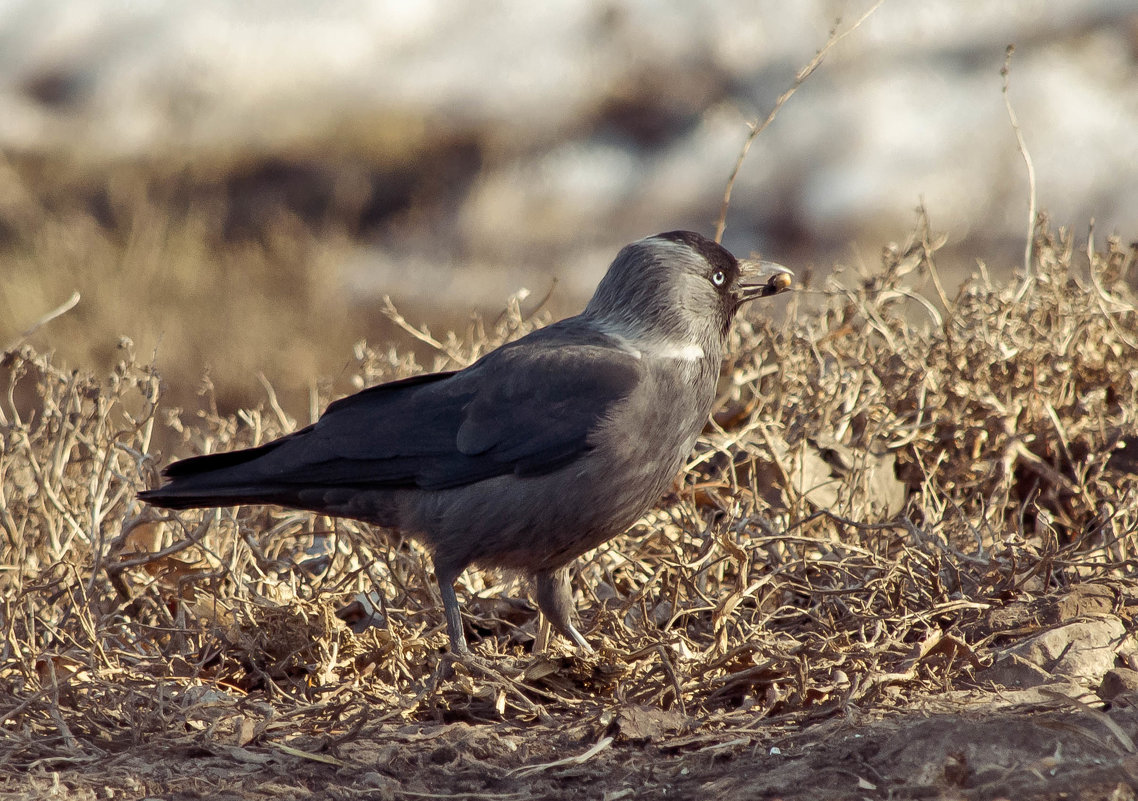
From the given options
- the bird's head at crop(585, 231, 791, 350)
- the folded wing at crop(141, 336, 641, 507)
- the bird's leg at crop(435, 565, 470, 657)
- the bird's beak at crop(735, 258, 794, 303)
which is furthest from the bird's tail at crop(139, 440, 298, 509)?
the bird's beak at crop(735, 258, 794, 303)

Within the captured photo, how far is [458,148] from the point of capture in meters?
11.0

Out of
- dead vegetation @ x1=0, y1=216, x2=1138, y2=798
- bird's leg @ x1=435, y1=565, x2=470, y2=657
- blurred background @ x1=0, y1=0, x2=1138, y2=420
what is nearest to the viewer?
dead vegetation @ x1=0, y1=216, x2=1138, y2=798

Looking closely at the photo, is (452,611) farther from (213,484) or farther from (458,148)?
(458,148)

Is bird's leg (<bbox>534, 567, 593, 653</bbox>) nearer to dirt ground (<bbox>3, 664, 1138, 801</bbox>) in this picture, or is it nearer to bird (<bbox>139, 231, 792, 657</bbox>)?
bird (<bbox>139, 231, 792, 657</bbox>)

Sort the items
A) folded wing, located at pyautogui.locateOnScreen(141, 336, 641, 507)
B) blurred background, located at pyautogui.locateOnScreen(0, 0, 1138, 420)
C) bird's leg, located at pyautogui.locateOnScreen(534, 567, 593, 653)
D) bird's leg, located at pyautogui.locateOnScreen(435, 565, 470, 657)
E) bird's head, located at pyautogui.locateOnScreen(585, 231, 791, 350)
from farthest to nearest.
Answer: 1. blurred background, located at pyautogui.locateOnScreen(0, 0, 1138, 420)
2. bird's head, located at pyautogui.locateOnScreen(585, 231, 791, 350)
3. bird's leg, located at pyautogui.locateOnScreen(534, 567, 593, 653)
4. folded wing, located at pyautogui.locateOnScreen(141, 336, 641, 507)
5. bird's leg, located at pyautogui.locateOnScreen(435, 565, 470, 657)

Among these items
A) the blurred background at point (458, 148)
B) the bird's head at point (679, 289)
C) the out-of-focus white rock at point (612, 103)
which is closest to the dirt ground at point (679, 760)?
the bird's head at point (679, 289)

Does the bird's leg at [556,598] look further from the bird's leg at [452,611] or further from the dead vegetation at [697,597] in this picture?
the bird's leg at [452,611]

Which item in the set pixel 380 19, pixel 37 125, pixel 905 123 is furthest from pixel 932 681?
pixel 37 125

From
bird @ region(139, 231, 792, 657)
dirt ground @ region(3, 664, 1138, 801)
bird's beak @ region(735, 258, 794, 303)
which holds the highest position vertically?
bird's beak @ region(735, 258, 794, 303)

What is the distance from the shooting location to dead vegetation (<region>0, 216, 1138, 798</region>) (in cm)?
304

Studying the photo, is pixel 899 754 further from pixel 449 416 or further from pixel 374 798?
pixel 449 416

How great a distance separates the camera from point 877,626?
345 centimetres

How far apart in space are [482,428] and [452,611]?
1.89 ft

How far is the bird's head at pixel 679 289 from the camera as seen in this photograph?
4109 millimetres
